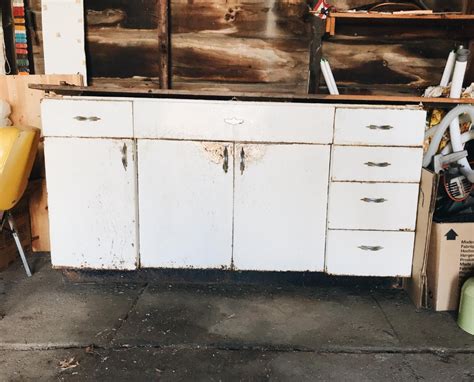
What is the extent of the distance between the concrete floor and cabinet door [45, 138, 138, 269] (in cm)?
21

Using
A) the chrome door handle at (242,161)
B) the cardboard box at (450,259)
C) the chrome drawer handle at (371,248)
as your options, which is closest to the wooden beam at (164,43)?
the chrome door handle at (242,161)

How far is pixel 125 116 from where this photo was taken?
243 cm

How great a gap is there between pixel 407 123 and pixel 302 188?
2.04 feet

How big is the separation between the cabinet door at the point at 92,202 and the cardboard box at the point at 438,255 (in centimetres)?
149

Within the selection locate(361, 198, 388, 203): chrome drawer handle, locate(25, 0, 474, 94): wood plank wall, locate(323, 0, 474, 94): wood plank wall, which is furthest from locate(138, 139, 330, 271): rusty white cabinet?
locate(323, 0, 474, 94): wood plank wall

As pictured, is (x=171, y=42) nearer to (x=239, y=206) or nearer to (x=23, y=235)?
(x=239, y=206)

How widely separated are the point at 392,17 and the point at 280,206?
4.28ft

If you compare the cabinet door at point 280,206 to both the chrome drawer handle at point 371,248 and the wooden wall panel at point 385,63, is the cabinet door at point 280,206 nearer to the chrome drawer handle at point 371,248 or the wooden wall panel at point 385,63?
the chrome drawer handle at point 371,248

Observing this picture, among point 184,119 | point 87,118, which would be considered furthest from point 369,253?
point 87,118

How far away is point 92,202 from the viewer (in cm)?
252

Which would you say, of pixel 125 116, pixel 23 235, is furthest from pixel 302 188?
pixel 23 235

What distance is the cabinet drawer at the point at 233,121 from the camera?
241 cm

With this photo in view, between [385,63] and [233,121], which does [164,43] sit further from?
[385,63]

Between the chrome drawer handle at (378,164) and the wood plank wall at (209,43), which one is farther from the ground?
the wood plank wall at (209,43)
